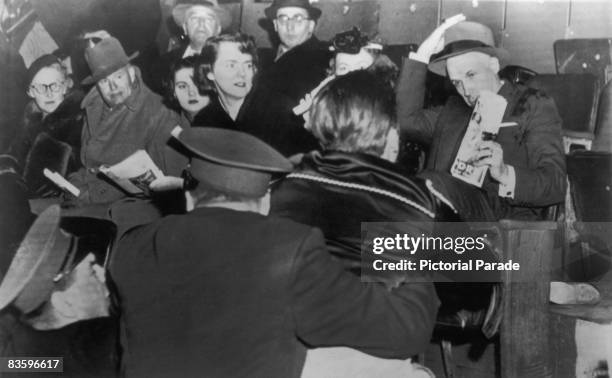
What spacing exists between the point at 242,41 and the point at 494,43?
80 cm

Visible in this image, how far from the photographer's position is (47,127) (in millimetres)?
2508

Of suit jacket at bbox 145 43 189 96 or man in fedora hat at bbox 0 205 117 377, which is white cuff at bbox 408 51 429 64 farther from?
man in fedora hat at bbox 0 205 117 377

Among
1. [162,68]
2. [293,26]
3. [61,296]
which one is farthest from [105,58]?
[61,296]

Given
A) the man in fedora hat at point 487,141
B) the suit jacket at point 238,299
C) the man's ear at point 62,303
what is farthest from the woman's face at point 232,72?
the suit jacket at point 238,299

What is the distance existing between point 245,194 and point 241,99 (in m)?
0.94

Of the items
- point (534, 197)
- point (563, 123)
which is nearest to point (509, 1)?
point (563, 123)

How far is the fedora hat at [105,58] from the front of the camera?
2.43 meters

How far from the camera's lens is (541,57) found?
2230 millimetres

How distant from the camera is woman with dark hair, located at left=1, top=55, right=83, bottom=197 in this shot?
97.0 inches

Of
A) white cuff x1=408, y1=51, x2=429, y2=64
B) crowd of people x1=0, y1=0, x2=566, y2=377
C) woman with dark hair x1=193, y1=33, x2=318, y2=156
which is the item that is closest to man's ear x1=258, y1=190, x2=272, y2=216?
crowd of people x1=0, y1=0, x2=566, y2=377

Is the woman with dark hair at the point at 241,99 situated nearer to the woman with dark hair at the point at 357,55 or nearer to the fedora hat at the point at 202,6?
the fedora hat at the point at 202,6

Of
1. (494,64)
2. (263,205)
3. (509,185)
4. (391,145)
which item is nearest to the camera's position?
(263,205)

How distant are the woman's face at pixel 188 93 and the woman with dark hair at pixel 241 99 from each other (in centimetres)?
2

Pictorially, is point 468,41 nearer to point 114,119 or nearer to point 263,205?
point 263,205
